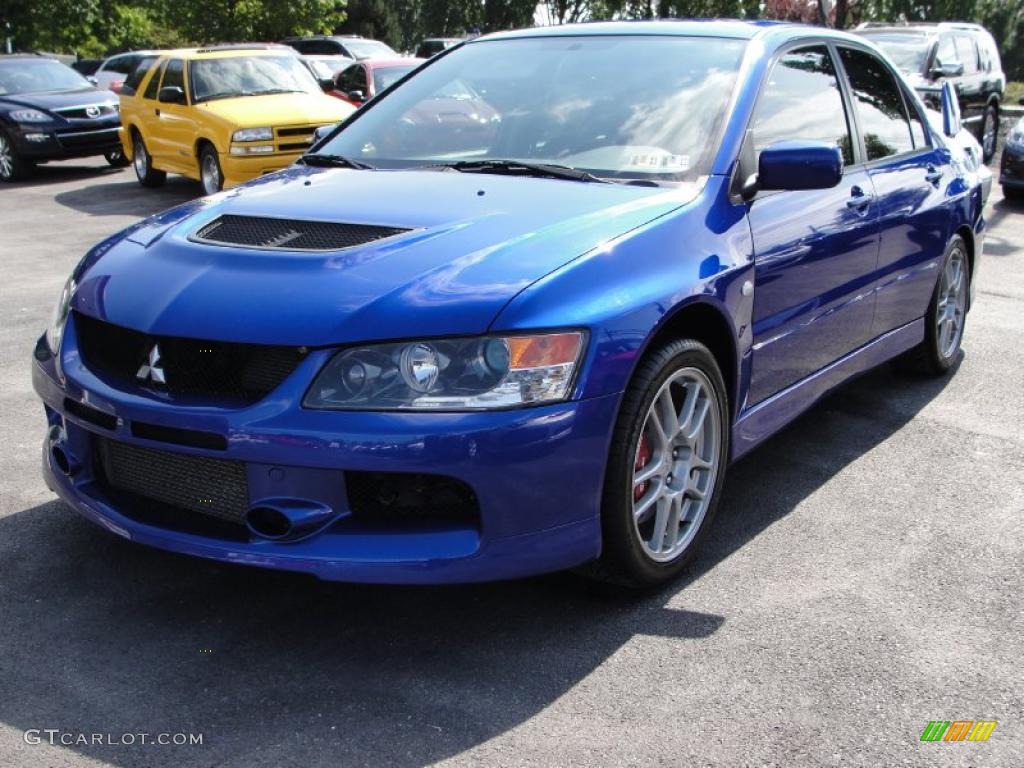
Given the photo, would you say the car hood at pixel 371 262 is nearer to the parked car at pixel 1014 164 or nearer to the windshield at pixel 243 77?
the windshield at pixel 243 77

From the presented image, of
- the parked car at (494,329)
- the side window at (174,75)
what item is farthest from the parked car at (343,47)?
the parked car at (494,329)

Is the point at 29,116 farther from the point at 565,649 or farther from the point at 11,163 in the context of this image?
the point at 565,649

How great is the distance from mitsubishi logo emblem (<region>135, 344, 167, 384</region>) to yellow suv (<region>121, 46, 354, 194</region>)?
31.7ft

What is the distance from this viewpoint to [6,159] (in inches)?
637

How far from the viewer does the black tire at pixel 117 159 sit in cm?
1724

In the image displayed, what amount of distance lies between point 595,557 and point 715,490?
70 centimetres

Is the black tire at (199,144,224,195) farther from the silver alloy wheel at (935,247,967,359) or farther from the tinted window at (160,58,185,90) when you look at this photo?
the silver alloy wheel at (935,247,967,359)

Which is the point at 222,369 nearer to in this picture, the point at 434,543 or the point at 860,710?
the point at 434,543

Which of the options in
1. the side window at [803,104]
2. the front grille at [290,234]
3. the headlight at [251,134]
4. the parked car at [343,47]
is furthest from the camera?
the parked car at [343,47]

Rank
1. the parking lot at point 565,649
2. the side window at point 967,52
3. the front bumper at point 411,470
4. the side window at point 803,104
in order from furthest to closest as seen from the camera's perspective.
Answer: the side window at point 967,52 < the side window at point 803,104 < the front bumper at point 411,470 < the parking lot at point 565,649

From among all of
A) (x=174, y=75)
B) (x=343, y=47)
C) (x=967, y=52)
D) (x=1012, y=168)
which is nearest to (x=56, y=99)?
(x=174, y=75)

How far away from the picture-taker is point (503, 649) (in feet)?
10.7

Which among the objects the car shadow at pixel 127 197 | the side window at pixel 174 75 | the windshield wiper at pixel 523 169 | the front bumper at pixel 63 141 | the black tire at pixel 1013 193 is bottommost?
the black tire at pixel 1013 193

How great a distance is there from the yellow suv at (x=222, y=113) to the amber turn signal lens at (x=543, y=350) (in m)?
9.98
